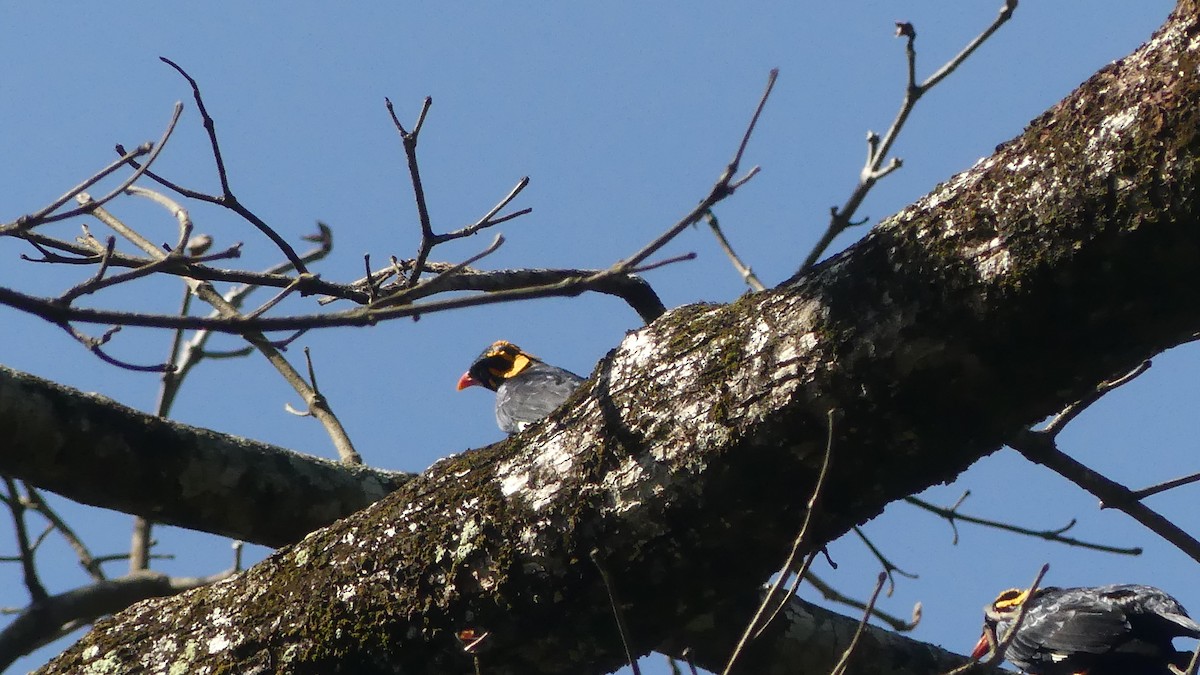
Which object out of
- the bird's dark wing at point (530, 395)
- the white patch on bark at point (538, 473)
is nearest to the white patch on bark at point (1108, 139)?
the white patch on bark at point (538, 473)

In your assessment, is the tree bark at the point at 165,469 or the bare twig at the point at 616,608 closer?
the bare twig at the point at 616,608

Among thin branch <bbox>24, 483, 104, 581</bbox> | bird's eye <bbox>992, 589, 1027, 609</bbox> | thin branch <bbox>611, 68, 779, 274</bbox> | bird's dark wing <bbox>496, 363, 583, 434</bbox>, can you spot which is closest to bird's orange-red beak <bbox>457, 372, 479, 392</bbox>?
bird's dark wing <bbox>496, 363, 583, 434</bbox>

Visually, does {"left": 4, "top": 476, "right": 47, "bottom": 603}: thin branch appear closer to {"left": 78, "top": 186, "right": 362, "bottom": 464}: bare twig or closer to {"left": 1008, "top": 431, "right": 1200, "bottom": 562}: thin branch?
{"left": 78, "top": 186, "right": 362, "bottom": 464}: bare twig

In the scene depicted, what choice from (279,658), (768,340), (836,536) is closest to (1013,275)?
(768,340)

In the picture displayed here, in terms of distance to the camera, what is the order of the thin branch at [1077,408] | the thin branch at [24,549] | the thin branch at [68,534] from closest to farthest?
the thin branch at [24,549]
the thin branch at [1077,408]
the thin branch at [68,534]

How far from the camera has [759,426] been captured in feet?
7.30

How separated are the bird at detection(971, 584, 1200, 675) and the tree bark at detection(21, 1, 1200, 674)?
413 centimetres

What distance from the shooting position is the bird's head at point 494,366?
10.2 metres

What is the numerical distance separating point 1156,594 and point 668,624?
4.88 meters

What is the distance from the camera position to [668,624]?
7.91ft

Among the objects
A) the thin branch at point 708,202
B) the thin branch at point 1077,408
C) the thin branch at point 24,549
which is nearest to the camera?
the thin branch at point 708,202

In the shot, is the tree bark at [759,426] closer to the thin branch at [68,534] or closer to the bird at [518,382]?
the thin branch at [68,534]

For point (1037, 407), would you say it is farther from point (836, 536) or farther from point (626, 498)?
point (626, 498)

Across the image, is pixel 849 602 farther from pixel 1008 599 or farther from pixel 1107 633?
pixel 1008 599
